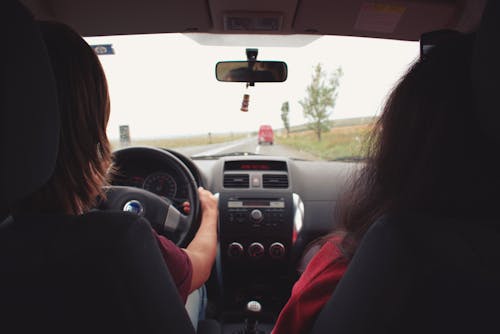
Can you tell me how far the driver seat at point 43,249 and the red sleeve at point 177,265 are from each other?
329 mm

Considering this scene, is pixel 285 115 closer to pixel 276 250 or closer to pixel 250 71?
pixel 250 71

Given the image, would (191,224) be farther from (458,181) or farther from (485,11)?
(485,11)

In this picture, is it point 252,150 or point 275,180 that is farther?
point 252,150

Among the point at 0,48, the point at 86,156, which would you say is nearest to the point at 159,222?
the point at 86,156

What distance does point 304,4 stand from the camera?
2.59m

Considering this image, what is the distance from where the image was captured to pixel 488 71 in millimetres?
883

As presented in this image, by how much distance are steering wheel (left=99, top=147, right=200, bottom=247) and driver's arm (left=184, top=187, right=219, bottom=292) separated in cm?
8

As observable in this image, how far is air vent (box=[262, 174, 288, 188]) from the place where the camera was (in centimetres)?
354

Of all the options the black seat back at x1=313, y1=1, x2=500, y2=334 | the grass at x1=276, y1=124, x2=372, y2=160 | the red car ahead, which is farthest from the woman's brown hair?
the red car ahead

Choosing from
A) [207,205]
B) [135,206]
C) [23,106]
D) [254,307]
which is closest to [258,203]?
[207,205]

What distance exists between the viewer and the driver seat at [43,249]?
942 mm

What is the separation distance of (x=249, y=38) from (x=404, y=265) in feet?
8.49

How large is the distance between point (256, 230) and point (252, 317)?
878mm

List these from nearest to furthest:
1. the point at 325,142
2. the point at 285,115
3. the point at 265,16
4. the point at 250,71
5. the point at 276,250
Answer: the point at 265,16
the point at 250,71
the point at 276,250
the point at 325,142
the point at 285,115
